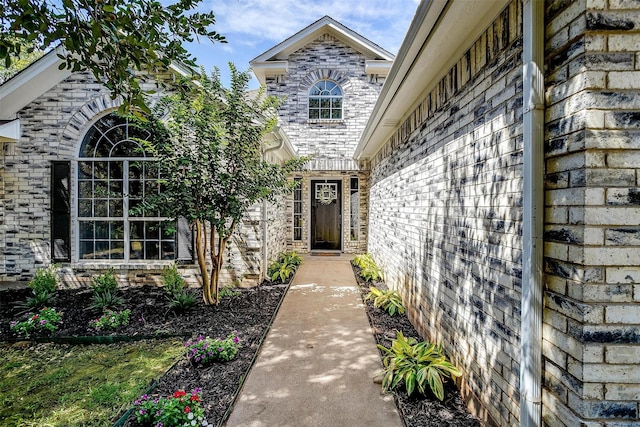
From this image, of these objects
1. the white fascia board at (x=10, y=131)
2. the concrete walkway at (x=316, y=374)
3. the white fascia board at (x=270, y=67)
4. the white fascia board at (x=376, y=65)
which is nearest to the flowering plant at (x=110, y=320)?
the concrete walkway at (x=316, y=374)

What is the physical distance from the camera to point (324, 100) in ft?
32.7

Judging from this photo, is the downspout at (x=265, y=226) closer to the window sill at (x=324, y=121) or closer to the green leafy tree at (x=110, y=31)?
the green leafy tree at (x=110, y=31)

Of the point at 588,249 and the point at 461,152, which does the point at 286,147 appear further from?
the point at 588,249

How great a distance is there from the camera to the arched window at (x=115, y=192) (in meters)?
6.20

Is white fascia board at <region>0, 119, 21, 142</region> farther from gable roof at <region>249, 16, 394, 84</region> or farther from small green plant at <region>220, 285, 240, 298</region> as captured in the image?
gable roof at <region>249, 16, 394, 84</region>

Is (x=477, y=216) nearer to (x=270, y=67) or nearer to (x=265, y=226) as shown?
(x=265, y=226)

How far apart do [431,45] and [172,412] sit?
3331mm

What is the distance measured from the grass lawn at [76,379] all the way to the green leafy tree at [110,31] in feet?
7.95

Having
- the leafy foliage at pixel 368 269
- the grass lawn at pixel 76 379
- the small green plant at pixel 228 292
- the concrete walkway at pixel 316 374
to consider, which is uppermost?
the leafy foliage at pixel 368 269

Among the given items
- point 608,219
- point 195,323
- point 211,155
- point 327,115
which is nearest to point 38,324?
point 195,323

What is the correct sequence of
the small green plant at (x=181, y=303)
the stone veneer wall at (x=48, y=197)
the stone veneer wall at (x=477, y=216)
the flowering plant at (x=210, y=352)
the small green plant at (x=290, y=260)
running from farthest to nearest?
the small green plant at (x=290, y=260) < the stone veneer wall at (x=48, y=197) < the small green plant at (x=181, y=303) < the flowering plant at (x=210, y=352) < the stone veneer wall at (x=477, y=216)

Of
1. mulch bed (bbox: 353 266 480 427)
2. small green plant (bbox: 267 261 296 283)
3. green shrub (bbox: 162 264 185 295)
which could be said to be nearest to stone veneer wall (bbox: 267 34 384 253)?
small green plant (bbox: 267 261 296 283)

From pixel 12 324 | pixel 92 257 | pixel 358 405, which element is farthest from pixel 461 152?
pixel 92 257

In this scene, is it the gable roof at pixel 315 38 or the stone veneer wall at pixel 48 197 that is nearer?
the stone veneer wall at pixel 48 197
